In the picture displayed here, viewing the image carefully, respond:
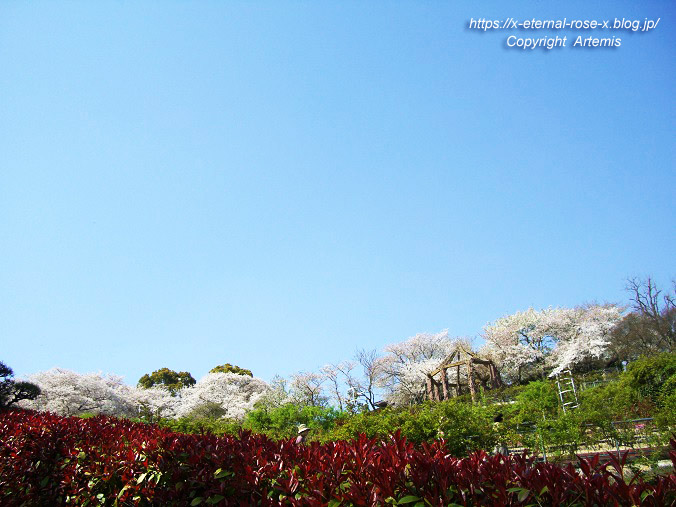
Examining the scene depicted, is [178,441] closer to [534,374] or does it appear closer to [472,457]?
[472,457]

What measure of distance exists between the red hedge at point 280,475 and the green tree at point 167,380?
3826 centimetres

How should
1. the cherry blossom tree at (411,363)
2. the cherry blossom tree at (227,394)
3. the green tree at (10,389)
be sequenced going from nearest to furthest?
1. the green tree at (10,389)
2. the cherry blossom tree at (227,394)
3. the cherry blossom tree at (411,363)

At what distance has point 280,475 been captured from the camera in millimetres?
2568

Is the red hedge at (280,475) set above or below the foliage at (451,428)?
above

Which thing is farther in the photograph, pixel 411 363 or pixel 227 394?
pixel 411 363

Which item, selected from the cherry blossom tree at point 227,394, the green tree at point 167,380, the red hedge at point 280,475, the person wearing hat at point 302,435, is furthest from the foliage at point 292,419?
the green tree at point 167,380

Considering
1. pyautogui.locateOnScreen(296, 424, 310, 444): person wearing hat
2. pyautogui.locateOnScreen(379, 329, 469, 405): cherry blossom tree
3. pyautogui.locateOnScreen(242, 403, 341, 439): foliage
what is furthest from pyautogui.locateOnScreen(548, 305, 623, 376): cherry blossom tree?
pyautogui.locateOnScreen(296, 424, 310, 444): person wearing hat

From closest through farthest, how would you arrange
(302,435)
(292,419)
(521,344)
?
(302,435), (292,419), (521,344)

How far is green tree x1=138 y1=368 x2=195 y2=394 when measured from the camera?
1585 inches

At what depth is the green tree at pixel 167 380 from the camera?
132ft

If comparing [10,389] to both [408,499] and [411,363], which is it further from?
[411,363]

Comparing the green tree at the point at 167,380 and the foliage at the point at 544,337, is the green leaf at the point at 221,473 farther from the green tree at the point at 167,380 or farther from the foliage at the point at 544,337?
the green tree at the point at 167,380

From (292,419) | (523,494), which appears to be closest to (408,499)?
(523,494)

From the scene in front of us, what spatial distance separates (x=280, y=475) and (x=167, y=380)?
44193mm
